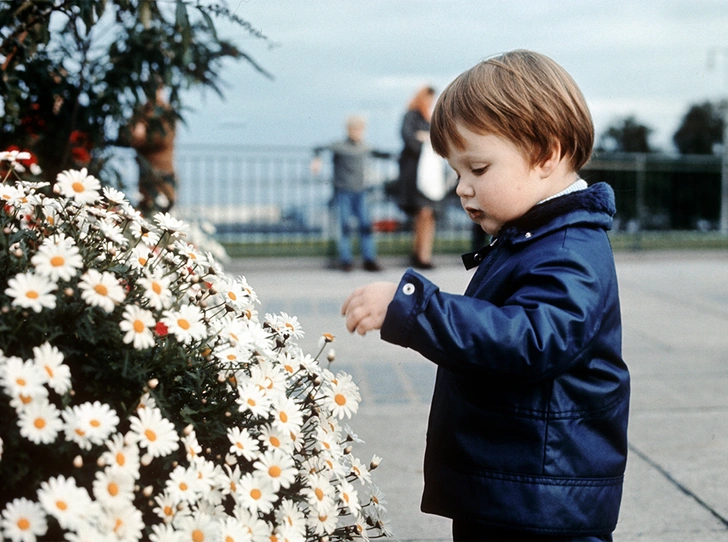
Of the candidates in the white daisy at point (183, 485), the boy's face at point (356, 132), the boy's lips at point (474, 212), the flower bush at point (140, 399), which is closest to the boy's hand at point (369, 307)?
the flower bush at point (140, 399)

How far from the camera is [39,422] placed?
134 centimetres

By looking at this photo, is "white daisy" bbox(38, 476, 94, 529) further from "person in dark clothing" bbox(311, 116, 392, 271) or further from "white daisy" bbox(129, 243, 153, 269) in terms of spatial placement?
"person in dark clothing" bbox(311, 116, 392, 271)

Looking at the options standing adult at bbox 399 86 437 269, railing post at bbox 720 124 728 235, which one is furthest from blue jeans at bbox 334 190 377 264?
railing post at bbox 720 124 728 235

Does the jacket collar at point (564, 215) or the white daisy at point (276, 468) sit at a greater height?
the jacket collar at point (564, 215)

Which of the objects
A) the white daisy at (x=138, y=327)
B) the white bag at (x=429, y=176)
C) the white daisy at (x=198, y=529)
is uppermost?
the white daisy at (x=138, y=327)

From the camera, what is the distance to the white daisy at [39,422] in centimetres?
132

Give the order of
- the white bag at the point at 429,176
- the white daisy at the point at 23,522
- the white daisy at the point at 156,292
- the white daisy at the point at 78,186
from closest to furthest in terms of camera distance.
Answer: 1. the white daisy at the point at 23,522
2. the white daisy at the point at 156,292
3. the white daisy at the point at 78,186
4. the white bag at the point at 429,176

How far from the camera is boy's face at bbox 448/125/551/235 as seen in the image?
1782 mm

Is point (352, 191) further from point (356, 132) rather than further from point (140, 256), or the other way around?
point (140, 256)

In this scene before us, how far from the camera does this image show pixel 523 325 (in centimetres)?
157

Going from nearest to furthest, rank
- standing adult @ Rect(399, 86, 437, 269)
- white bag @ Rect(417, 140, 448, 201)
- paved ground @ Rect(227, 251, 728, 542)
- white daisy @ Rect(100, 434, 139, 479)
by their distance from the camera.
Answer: white daisy @ Rect(100, 434, 139, 479) < paved ground @ Rect(227, 251, 728, 542) < standing adult @ Rect(399, 86, 437, 269) < white bag @ Rect(417, 140, 448, 201)

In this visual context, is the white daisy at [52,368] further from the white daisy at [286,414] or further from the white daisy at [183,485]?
the white daisy at [286,414]

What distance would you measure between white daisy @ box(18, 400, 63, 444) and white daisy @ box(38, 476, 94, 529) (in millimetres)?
70

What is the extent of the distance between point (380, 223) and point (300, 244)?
2587mm
